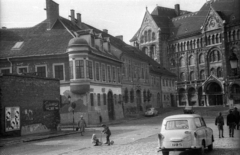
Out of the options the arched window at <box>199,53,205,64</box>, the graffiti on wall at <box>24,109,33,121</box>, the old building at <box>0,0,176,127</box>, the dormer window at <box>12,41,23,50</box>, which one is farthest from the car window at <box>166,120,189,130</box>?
the arched window at <box>199,53,205,64</box>

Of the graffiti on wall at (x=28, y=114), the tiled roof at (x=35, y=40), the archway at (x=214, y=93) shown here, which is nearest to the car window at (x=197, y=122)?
the graffiti on wall at (x=28, y=114)

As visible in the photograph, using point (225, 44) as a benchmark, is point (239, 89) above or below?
below

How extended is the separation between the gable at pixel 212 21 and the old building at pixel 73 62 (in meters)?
39.0

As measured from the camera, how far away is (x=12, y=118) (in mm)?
25750

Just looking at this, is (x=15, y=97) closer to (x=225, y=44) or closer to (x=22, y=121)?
(x=22, y=121)

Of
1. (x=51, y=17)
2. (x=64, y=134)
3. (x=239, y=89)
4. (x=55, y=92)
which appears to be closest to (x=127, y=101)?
(x=51, y=17)

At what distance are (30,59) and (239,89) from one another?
4933cm

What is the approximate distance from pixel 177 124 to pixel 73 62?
86.0ft

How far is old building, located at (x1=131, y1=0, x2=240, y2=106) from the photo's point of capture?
8038 centimetres

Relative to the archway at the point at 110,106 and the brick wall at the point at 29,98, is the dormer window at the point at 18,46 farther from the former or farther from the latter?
the archway at the point at 110,106

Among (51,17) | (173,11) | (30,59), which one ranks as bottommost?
(30,59)

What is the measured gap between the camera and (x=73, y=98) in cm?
3953

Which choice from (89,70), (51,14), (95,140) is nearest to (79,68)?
(89,70)

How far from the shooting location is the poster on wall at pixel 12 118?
25.1 m
